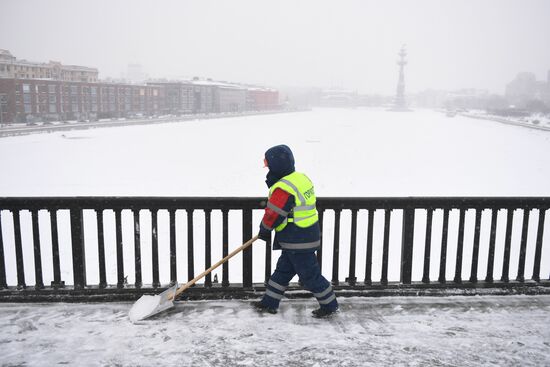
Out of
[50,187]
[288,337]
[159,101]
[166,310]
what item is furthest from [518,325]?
[159,101]

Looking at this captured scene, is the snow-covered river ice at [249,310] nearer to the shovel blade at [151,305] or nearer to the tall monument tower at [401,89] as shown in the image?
the shovel blade at [151,305]

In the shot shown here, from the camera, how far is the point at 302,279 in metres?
4.35

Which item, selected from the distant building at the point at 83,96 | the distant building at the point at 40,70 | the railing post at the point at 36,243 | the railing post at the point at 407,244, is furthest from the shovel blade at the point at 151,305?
the distant building at the point at 40,70

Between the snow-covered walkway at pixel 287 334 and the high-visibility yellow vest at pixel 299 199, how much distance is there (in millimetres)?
919

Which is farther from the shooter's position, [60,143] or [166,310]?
[60,143]

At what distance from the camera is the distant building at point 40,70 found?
234 ft

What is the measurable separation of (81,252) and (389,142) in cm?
4969

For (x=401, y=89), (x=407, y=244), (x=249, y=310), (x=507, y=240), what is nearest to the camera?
(x=249, y=310)

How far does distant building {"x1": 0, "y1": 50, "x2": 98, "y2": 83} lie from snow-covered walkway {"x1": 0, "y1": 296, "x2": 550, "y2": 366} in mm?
72958

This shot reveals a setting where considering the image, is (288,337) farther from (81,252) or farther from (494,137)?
(494,137)

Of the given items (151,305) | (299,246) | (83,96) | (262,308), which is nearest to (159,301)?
(151,305)

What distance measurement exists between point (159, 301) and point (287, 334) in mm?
1298

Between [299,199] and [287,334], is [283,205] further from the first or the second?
[287,334]

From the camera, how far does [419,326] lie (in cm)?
421
